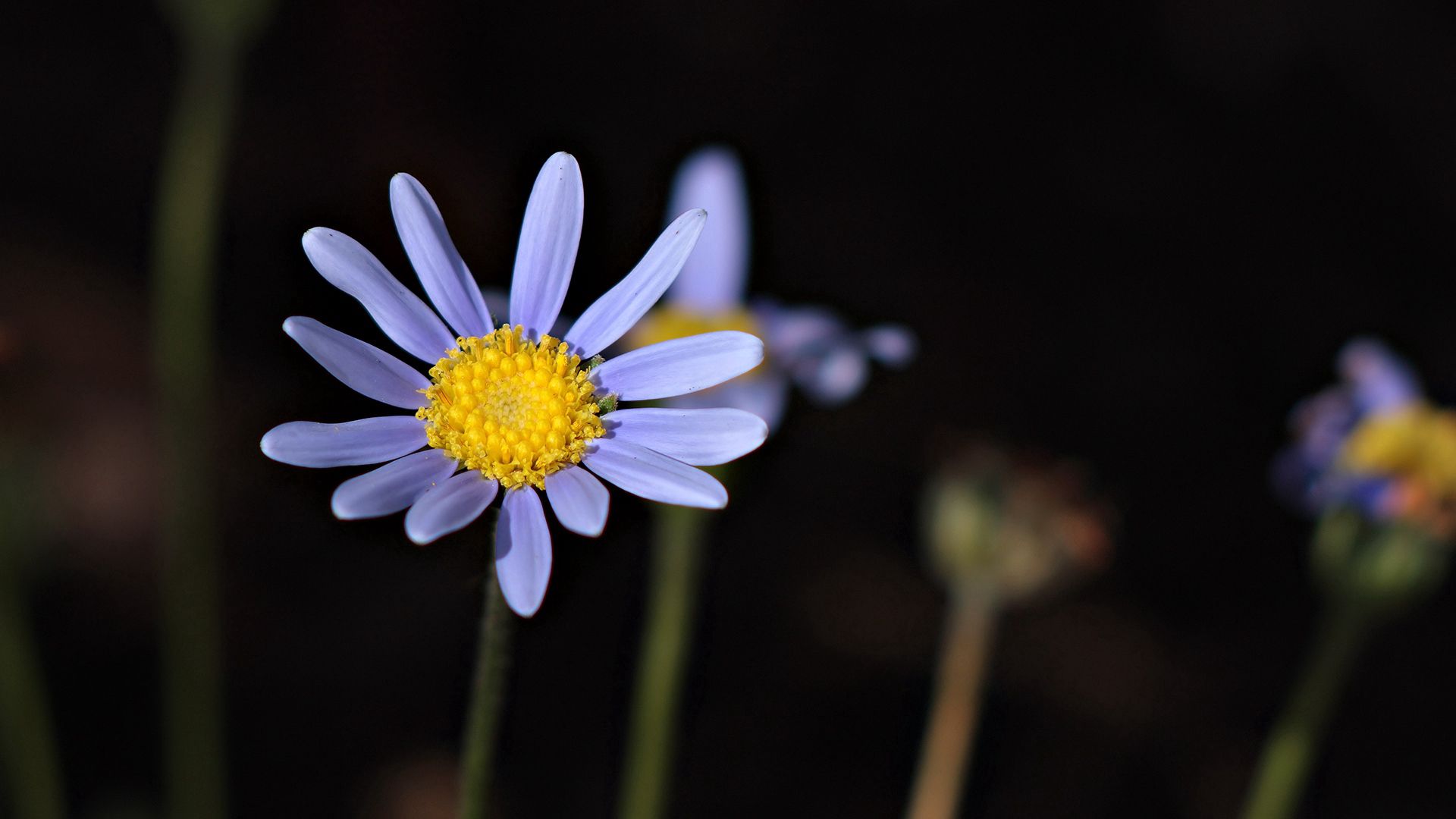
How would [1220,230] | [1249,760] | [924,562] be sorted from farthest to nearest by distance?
[1220,230]
[924,562]
[1249,760]

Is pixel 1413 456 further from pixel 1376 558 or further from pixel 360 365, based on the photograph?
pixel 360 365

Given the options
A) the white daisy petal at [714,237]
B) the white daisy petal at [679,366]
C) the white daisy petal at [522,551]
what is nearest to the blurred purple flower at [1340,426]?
the white daisy petal at [714,237]

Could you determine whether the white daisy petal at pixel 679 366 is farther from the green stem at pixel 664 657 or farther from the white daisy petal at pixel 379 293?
→ the green stem at pixel 664 657

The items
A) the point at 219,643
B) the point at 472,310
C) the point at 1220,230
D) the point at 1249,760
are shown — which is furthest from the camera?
the point at 1220,230

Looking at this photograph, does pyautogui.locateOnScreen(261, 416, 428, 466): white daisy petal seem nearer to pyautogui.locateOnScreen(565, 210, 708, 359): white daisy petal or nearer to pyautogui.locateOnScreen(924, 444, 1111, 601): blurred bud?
pyautogui.locateOnScreen(565, 210, 708, 359): white daisy petal

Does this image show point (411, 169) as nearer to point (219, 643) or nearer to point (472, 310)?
point (219, 643)

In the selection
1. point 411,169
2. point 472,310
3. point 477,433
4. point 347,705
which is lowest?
point 347,705

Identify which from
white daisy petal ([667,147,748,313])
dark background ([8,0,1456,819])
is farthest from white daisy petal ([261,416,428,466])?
dark background ([8,0,1456,819])

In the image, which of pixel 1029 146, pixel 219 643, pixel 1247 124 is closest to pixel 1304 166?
pixel 1247 124
